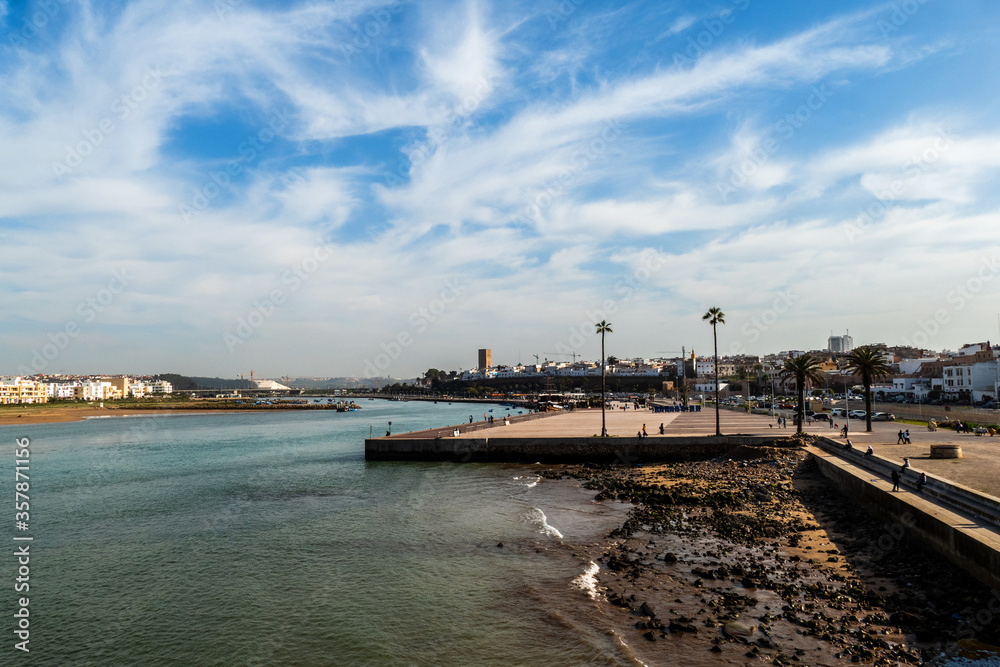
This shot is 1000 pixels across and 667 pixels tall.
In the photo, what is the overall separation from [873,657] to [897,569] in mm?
5938

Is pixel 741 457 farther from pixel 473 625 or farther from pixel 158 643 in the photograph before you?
pixel 158 643

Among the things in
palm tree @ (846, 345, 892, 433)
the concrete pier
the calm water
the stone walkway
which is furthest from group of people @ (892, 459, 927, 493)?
palm tree @ (846, 345, 892, 433)

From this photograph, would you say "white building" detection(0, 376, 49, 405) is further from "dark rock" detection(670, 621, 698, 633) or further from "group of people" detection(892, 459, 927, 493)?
"group of people" detection(892, 459, 927, 493)

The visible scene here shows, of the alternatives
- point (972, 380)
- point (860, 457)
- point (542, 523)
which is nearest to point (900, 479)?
point (860, 457)

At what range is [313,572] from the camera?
65.8 ft

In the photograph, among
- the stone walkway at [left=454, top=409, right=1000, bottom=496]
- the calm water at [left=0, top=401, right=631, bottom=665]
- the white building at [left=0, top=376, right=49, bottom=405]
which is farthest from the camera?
the white building at [left=0, top=376, right=49, bottom=405]

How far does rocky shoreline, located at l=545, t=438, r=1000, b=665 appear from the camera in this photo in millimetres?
12867

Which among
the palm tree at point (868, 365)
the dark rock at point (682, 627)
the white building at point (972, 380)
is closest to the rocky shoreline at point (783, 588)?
the dark rock at point (682, 627)

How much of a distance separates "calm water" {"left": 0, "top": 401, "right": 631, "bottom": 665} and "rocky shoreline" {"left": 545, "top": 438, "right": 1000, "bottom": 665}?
159cm

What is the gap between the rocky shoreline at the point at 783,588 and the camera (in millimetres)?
12867

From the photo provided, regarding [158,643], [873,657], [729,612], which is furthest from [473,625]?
[873,657]

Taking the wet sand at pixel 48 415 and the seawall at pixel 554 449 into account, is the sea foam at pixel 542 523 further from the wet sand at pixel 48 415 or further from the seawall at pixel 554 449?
the wet sand at pixel 48 415

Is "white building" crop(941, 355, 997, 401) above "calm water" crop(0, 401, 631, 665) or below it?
above

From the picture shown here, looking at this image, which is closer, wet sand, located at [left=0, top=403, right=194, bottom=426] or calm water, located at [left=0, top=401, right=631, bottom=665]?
calm water, located at [left=0, top=401, right=631, bottom=665]
